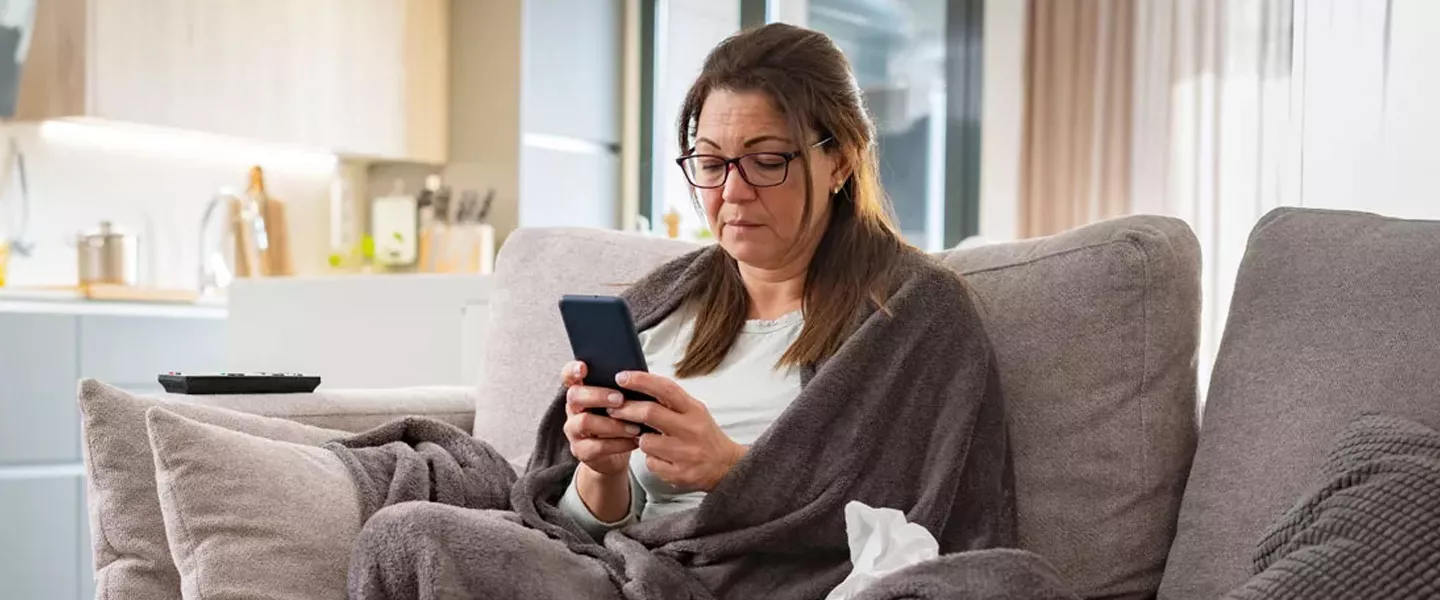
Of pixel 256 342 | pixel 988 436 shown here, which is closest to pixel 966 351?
pixel 988 436

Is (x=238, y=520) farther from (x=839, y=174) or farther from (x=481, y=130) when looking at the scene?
(x=481, y=130)

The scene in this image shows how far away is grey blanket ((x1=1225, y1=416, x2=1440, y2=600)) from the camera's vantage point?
54.3 inches

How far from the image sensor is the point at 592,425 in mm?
1581

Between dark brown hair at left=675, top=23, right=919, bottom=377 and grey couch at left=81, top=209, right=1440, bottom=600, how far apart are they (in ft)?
0.55

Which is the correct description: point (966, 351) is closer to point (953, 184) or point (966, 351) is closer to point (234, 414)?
point (234, 414)

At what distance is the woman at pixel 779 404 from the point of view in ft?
5.28

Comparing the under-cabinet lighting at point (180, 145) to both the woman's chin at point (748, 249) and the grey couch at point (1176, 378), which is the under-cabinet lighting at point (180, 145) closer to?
the grey couch at point (1176, 378)

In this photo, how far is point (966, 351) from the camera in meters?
1.70

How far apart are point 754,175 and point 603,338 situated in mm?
345

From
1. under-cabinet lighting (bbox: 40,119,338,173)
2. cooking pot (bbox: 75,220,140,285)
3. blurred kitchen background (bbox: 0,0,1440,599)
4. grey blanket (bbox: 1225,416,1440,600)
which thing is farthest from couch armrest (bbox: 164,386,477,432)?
under-cabinet lighting (bbox: 40,119,338,173)

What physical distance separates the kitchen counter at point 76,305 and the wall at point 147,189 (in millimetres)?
455

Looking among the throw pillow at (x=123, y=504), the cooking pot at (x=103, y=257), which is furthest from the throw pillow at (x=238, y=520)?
the cooking pot at (x=103, y=257)

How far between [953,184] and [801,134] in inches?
141

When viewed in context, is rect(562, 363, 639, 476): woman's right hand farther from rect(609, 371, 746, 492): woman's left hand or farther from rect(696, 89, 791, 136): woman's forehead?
rect(696, 89, 791, 136): woman's forehead
